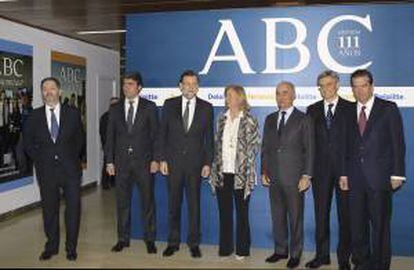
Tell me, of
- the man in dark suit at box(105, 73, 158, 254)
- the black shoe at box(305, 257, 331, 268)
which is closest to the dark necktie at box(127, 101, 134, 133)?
the man in dark suit at box(105, 73, 158, 254)

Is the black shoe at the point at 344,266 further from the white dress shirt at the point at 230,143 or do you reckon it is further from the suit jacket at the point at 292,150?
the white dress shirt at the point at 230,143

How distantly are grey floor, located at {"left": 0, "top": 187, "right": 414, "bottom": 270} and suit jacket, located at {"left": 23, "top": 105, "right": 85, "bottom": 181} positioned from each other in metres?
0.83

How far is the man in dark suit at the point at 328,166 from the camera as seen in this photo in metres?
5.29

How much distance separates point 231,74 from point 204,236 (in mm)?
1793

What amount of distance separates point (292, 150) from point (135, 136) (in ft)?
5.16

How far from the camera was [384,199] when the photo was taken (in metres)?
4.87

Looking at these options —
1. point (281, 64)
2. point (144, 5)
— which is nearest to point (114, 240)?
point (281, 64)

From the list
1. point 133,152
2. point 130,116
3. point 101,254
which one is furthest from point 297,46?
point 101,254

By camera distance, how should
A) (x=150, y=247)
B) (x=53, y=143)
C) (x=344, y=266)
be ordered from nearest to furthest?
1. (x=344, y=266)
2. (x=53, y=143)
3. (x=150, y=247)

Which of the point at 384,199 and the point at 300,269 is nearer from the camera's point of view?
the point at 384,199

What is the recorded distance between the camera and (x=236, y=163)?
564 cm

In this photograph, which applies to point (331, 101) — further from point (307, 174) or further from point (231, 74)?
point (231, 74)

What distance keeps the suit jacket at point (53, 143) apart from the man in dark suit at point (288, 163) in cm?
180

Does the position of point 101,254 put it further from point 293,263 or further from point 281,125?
point 281,125
